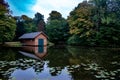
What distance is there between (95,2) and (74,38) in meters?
7.26

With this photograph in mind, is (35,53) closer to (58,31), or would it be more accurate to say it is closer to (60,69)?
(60,69)

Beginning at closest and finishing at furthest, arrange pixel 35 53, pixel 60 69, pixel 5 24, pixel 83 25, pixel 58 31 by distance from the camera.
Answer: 1. pixel 60 69
2. pixel 35 53
3. pixel 5 24
4. pixel 83 25
5. pixel 58 31

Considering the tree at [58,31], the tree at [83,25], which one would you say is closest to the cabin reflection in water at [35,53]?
the tree at [83,25]

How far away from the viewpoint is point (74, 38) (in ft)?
112

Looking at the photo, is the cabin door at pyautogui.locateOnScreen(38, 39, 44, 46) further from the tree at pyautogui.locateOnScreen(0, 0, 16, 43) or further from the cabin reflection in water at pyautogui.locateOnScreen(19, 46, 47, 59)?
the cabin reflection in water at pyautogui.locateOnScreen(19, 46, 47, 59)

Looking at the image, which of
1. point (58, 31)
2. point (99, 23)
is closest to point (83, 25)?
point (99, 23)

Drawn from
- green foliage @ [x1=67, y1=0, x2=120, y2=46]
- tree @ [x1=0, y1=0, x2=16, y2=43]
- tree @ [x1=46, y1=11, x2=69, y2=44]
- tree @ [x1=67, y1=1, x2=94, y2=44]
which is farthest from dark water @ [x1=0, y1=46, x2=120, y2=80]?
tree @ [x1=46, y1=11, x2=69, y2=44]

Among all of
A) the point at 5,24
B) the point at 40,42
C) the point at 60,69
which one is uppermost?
the point at 5,24

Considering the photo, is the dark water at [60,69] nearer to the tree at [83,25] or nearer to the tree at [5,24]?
the tree at [5,24]

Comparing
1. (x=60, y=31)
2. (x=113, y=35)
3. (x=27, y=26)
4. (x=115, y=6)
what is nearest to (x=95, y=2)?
(x=115, y=6)

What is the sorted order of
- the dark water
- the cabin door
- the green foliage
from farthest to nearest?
the cabin door < the green foliage < the dark water

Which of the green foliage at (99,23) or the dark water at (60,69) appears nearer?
the dark water at (60,69)

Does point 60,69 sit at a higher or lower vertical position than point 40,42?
lower

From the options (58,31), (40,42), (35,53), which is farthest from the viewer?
(58,31)
